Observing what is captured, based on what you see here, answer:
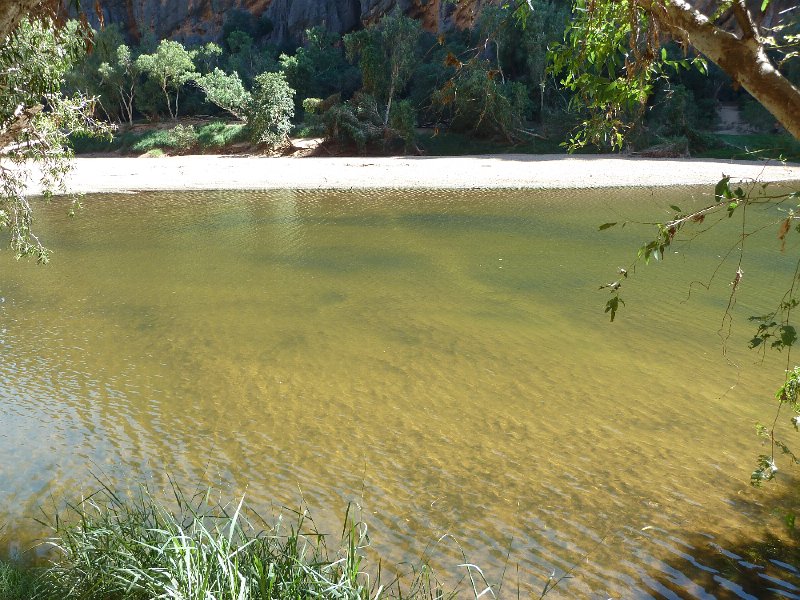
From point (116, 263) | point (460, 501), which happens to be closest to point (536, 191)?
point (116, 263)

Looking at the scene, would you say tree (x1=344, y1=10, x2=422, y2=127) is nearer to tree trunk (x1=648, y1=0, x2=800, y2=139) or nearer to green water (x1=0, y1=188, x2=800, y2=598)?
green water (x1=0, y1=188, x2=800, y2=598)

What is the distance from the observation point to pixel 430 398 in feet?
26.0

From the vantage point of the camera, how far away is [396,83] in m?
37.4

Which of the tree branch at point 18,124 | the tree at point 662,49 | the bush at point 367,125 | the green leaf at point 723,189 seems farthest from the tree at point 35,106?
the bush at point 367,125

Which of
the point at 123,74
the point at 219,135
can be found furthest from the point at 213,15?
the point at 219,135

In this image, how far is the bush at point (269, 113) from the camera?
121 ft

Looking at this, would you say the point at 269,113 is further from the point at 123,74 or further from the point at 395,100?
the point at 123,74

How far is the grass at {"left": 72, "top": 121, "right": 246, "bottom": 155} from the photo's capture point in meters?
39.2

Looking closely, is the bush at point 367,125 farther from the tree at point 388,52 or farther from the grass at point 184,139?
the grass at point 184,139

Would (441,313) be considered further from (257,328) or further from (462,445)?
(462,445)

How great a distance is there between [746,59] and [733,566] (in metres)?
3.30

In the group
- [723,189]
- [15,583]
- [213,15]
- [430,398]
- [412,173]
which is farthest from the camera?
[213,15]

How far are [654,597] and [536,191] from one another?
2116cm

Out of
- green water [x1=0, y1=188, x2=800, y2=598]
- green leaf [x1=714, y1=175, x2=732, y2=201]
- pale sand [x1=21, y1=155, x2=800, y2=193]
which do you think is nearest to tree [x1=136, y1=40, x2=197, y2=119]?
pale sand [x1=21, y1=155, x2=800, y2=193]
